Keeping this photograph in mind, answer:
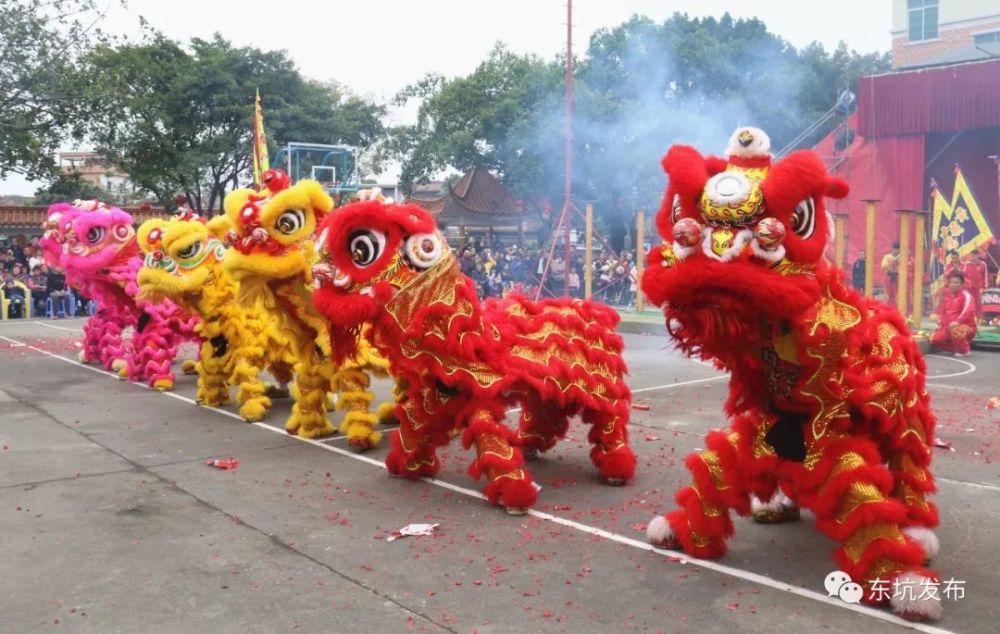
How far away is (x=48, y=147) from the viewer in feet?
54.7

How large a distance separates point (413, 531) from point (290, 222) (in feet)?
9.94

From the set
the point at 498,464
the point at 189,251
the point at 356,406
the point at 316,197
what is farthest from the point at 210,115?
the point at 498,464

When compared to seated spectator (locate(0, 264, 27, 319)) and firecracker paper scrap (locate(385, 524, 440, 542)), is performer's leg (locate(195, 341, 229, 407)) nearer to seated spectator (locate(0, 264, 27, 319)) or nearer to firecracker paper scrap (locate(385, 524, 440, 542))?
firecracker paper scrap (locate(385, 524, 440, 542))

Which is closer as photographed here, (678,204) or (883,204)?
(678,204)

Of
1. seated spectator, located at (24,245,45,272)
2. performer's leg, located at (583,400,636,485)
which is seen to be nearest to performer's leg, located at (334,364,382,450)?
performer's leg, located at (583,400,636,485)

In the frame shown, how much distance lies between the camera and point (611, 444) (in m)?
5.84

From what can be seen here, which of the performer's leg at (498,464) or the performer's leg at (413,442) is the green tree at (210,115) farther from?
the performer's leg at (498,464)

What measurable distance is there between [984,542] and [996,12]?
25959mm

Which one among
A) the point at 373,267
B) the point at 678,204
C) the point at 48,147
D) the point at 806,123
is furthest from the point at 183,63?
the point at 678,204

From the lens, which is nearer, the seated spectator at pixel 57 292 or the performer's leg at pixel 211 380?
the performer's leg at pixel 211 380

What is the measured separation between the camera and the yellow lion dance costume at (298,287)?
271 inches

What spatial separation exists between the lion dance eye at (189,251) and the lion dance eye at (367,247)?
3.50 metres

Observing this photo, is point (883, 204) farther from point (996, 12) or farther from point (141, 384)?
point (141, 384)

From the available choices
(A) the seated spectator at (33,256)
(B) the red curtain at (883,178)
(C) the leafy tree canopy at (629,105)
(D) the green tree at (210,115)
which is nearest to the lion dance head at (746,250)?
(B) the red curtain at (883,178)
